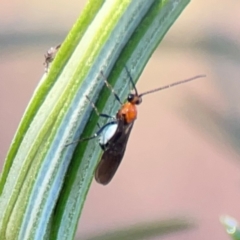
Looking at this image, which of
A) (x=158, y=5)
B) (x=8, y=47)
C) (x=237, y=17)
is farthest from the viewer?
(x=237, y=17)

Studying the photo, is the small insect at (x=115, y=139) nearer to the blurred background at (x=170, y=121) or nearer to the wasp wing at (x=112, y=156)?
the wasp wing at (x=112, y=156)

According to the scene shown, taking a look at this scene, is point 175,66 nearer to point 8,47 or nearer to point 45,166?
point 8,47

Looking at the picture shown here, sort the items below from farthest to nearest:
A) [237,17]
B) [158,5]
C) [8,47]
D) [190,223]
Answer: [237,17] < [8,47] < [190,223] < [158,5]

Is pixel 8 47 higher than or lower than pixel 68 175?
higher

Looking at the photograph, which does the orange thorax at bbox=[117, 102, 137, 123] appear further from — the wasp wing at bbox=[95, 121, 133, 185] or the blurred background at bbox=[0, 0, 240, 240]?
the blurred background at bbox=[0, 0, 240, 240]

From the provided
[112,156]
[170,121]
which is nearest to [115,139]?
[112,156]

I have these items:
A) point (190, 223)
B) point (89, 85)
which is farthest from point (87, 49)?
point (190, 223)

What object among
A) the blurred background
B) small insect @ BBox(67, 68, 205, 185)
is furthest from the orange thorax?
the blurred background
